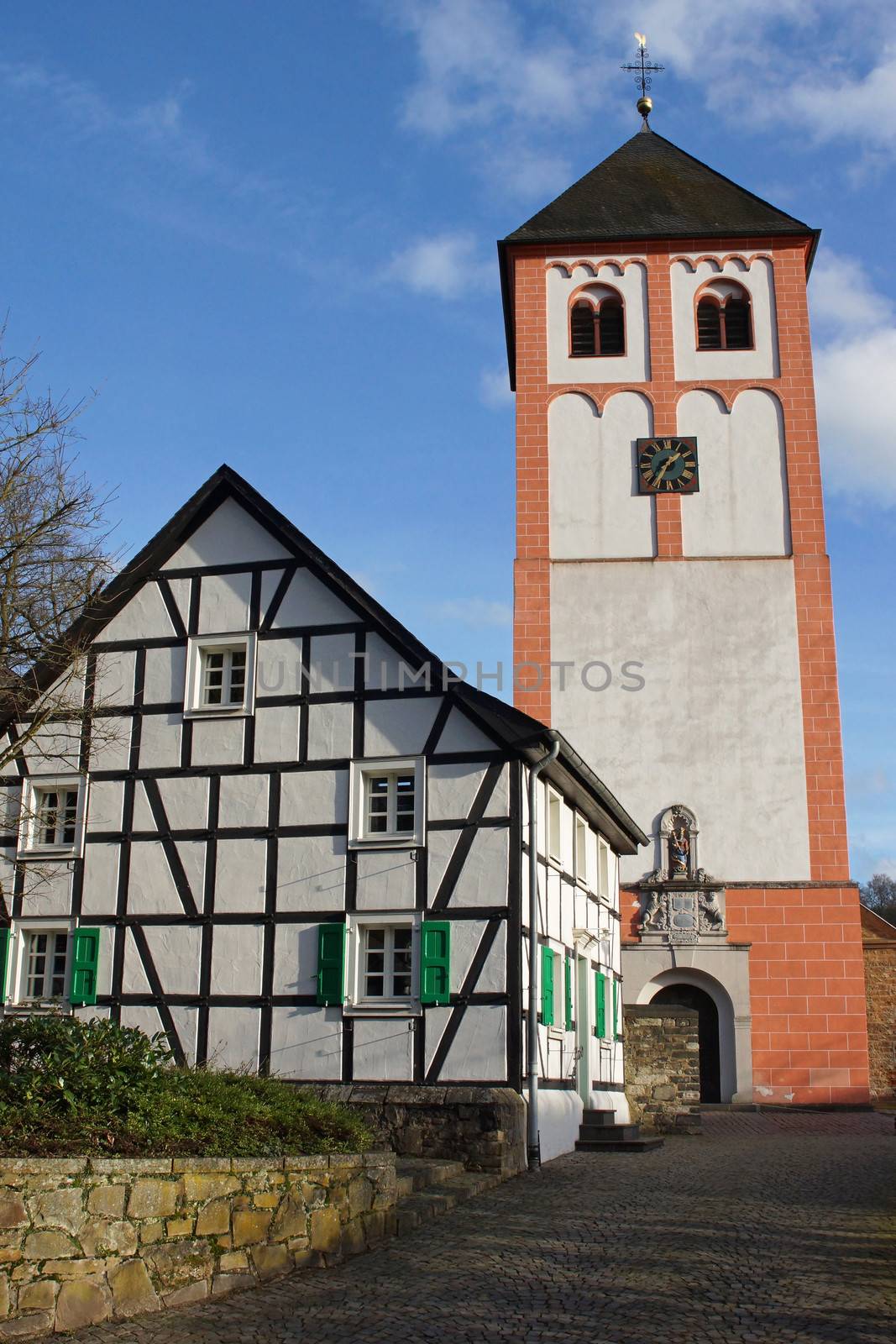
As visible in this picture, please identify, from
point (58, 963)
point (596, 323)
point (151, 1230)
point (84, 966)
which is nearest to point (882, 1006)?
point (596, 323)

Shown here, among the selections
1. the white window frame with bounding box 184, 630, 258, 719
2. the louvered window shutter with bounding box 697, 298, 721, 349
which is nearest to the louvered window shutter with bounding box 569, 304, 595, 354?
the louvered window shutter with bounding box 697, 298, 721, 349

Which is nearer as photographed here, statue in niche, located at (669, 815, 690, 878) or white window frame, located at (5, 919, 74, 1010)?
white window frame, located at (5, 919, 74, 1010)

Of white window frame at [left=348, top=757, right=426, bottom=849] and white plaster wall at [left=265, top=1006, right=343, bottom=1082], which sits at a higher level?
white window frame at [left=348, top=757, right=426, bottom=849]

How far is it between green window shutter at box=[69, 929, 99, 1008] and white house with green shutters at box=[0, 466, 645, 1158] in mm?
26

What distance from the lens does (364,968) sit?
14.4 m

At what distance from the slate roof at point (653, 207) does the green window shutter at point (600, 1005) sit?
1576 cm

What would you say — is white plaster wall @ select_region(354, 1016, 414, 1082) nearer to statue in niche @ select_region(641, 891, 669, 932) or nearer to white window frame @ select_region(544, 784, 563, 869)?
white window frame @ select_region(544, 784, 563, 869)

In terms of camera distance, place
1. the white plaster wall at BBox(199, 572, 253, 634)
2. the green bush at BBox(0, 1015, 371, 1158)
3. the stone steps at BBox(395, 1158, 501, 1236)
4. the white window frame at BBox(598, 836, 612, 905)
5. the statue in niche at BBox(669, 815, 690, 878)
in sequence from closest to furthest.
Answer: the green bush at BBox(0, 1015, 371, 1158) < the stone steps at BBox(395, 1158, 501, 1236) < the white plaster wall at BBox(199, 572, 253, 634) < the white window frame at BBox(598, 836, 612, 905) < the statue in niche at BBox(669, 815, 690, 878)

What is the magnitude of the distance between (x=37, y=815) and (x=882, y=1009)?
1966 centimetres

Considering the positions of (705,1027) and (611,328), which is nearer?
(705,1027)

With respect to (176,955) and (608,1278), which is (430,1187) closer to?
(608,1278)

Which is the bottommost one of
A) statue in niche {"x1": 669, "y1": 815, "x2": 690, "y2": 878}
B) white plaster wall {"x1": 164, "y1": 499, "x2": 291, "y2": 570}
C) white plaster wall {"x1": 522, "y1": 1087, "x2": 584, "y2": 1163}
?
white plaster wall {"x1": 522, "y1": 1087, "x2": 584, "y2": 1163}

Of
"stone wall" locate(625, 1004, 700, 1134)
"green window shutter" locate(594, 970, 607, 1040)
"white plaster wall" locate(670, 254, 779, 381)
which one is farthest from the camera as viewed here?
"white plaster wall" locate(670, 254, 779, 381)

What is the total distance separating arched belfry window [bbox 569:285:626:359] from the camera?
A: 90.8ft
